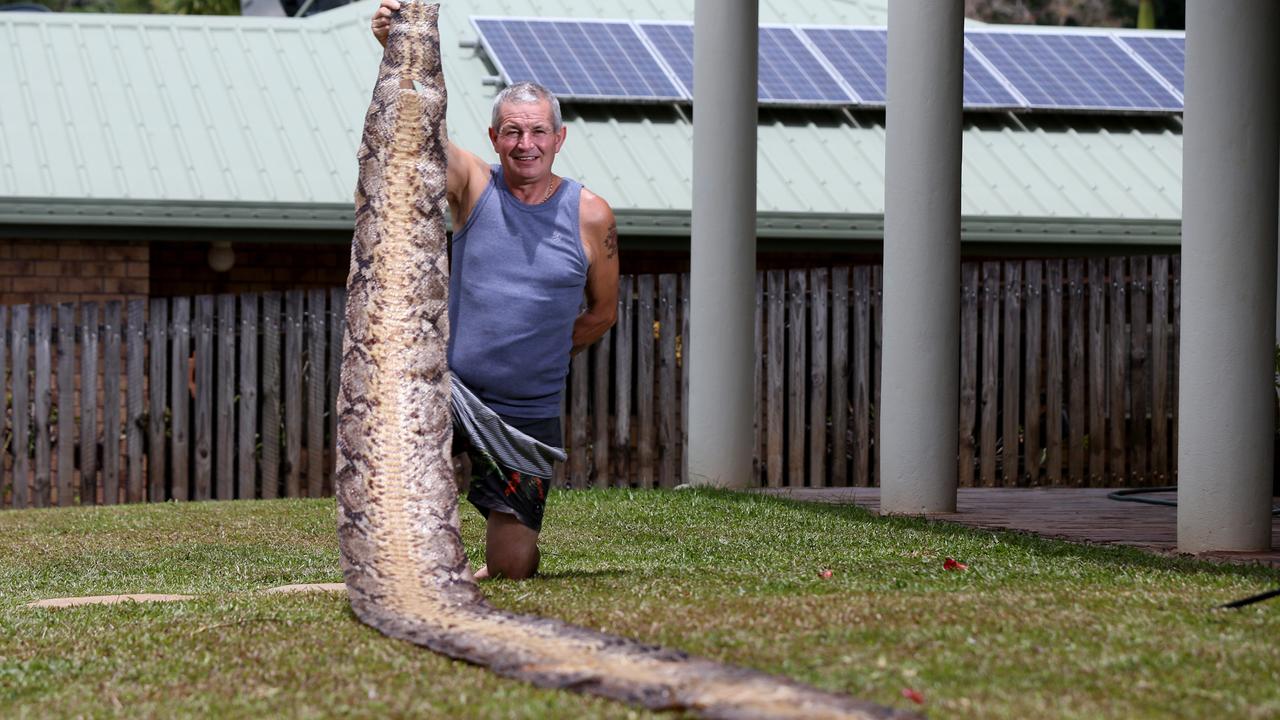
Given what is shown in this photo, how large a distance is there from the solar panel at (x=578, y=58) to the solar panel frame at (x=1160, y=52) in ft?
16.3

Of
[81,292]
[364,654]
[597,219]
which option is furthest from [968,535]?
[81,292]

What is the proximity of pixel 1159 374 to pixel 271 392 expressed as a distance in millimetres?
6202

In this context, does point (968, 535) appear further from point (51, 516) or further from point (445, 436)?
point (51, 516)

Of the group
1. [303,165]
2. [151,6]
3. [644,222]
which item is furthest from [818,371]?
[151,6]

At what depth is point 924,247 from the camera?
8242 millimetres

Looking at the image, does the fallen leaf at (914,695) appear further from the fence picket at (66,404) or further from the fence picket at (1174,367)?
the fence picket at (66,404)

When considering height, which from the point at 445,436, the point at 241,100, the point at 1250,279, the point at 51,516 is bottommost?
the point at 51,516

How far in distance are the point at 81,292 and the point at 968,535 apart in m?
7.85

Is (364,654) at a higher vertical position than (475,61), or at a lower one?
lower

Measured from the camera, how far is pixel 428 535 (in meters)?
4.91

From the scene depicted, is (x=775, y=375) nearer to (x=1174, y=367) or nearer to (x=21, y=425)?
(x=1174, y=367)

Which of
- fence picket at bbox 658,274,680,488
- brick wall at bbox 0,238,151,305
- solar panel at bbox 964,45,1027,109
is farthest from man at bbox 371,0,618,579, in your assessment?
solar panel at bbox 964,45,1027,109

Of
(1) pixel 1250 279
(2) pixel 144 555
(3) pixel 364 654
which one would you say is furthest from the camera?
(2) pixel 144 555

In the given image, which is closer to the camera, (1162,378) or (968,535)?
(968,535)
